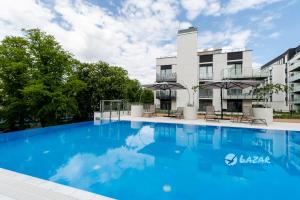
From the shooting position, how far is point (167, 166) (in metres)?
4.63

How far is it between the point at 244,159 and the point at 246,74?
2185 centimetres

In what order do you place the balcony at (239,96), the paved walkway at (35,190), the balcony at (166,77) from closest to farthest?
the paved walkway at (35,190)
the balcony at (239,96)
the balcony at (166,77)

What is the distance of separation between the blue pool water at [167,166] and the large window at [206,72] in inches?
794

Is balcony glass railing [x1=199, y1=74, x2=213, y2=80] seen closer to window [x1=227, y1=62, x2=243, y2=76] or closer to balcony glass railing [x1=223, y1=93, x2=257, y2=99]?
window [x1=227, y1=62, x2=243, y2=76]

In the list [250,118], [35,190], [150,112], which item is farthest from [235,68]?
[35,190]

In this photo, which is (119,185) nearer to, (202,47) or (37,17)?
(37,17)

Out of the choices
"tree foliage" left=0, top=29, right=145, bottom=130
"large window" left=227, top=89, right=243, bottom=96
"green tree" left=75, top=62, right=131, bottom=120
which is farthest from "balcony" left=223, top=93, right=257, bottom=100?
"tree foliage" left=0, top=29, right=145, bottom=130

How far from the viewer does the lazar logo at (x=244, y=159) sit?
4.96m

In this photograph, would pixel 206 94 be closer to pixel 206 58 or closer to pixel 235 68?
pixel 235 68

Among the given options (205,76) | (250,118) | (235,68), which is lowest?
(250,118)

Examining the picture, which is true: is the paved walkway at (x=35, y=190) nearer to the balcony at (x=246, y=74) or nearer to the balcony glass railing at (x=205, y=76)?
the balcony at (x=246, y=74)

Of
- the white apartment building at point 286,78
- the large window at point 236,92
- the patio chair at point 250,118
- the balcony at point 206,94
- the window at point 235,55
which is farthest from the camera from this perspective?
the white apartment building at point 286,78

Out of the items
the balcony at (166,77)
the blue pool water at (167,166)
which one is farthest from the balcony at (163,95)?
the blue pool water at (167,166)

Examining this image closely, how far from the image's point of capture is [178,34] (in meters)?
26.2
